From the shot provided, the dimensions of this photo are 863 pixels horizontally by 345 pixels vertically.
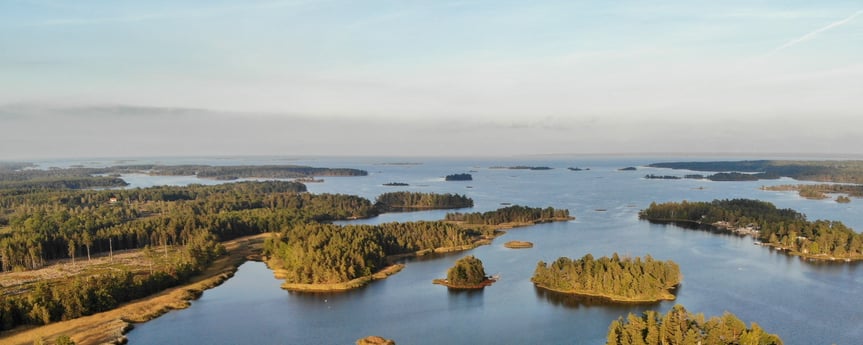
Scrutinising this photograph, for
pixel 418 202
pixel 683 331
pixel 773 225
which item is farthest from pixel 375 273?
pixel 418 202

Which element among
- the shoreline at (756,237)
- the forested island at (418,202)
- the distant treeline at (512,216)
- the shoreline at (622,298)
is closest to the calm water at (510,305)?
the shoreline at (622,298)

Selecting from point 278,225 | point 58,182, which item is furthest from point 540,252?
point 58,182

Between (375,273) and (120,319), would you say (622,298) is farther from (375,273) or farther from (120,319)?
(120,319)

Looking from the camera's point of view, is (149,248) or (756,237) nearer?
(149,248)

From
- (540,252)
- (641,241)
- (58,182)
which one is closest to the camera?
(540,252)

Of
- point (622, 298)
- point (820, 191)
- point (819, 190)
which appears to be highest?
point (819, 190)

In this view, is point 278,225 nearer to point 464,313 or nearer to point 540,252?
point 540,252
